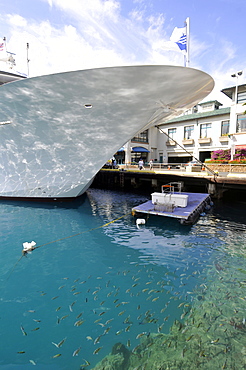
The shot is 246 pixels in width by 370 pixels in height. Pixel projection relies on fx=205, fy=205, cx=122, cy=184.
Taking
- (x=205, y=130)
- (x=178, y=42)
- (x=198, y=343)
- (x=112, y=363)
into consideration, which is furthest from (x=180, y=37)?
(x=205, y=130)

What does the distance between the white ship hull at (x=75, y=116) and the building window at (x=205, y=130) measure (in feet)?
65.1

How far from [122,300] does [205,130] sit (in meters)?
27.1

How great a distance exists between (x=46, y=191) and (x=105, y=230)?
13.9ft

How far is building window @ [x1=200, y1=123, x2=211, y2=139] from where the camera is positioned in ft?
87.0

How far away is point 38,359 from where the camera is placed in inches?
108

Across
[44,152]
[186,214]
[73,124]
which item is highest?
[73,124]

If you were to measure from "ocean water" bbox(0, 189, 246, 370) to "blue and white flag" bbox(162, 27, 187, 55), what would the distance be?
684cm

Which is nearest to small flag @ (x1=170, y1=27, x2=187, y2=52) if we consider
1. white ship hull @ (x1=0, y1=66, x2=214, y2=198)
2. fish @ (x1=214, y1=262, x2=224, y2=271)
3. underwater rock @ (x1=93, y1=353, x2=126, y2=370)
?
white ship hull @ (x1=0, y1=66, x2=214, y2=198)

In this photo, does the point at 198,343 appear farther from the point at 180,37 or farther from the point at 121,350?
the point at 180,37

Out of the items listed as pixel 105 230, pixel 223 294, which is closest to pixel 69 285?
pixel 223 294

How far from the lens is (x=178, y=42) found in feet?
24.8

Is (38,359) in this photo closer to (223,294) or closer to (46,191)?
(223,294)

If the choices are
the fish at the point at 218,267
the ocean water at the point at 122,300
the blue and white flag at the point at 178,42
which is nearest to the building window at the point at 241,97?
the blue and white flag at the point at 178,42

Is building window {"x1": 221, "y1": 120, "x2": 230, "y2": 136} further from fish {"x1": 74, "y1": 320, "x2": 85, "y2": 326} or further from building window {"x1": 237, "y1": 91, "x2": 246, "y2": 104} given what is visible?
fish {"x1": 74, "y1": 320, "x2": 85, "y2": 326}
